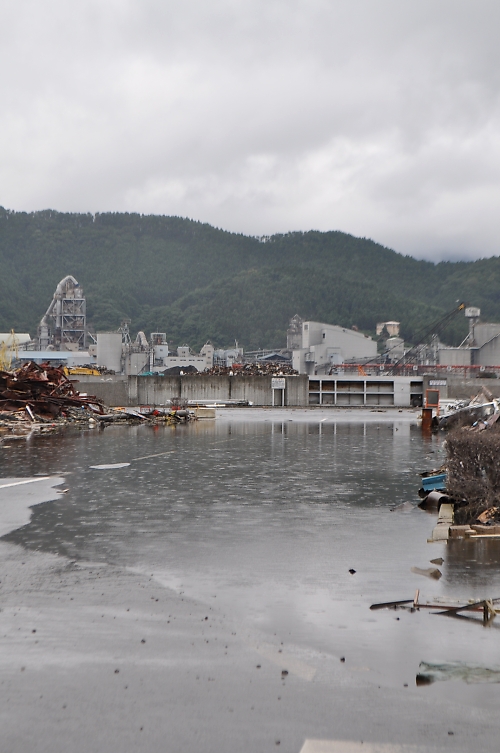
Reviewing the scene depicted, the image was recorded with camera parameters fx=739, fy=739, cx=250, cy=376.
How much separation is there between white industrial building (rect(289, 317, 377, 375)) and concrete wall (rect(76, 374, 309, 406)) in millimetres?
47229

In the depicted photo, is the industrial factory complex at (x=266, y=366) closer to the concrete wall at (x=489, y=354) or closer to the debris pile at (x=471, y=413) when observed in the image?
the concrete wall at (x=489, y=354)

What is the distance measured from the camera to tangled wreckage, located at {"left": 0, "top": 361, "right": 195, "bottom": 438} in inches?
1571

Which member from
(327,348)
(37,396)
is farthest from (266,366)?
(37,396)

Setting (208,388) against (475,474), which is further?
(208,388)

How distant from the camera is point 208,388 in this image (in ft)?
283

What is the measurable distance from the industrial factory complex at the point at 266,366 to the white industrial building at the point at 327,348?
187mm

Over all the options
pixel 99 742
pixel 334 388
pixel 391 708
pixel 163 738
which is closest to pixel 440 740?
pixel 391 708

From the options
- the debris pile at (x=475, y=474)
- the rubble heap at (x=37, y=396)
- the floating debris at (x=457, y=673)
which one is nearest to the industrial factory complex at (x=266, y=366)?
the rubble heap at (x=37, y=396)

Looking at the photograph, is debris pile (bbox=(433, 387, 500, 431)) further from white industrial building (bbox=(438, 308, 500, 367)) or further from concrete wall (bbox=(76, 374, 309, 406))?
white industrial building (bbox=(438, 308, 500, 367))

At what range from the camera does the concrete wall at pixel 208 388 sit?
85312 millimetres

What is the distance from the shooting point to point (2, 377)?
4419 cm

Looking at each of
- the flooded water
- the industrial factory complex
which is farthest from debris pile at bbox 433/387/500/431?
the industrial factory complex

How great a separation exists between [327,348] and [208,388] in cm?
5296

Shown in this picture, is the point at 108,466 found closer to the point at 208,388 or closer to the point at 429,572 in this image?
the point at 429,572
